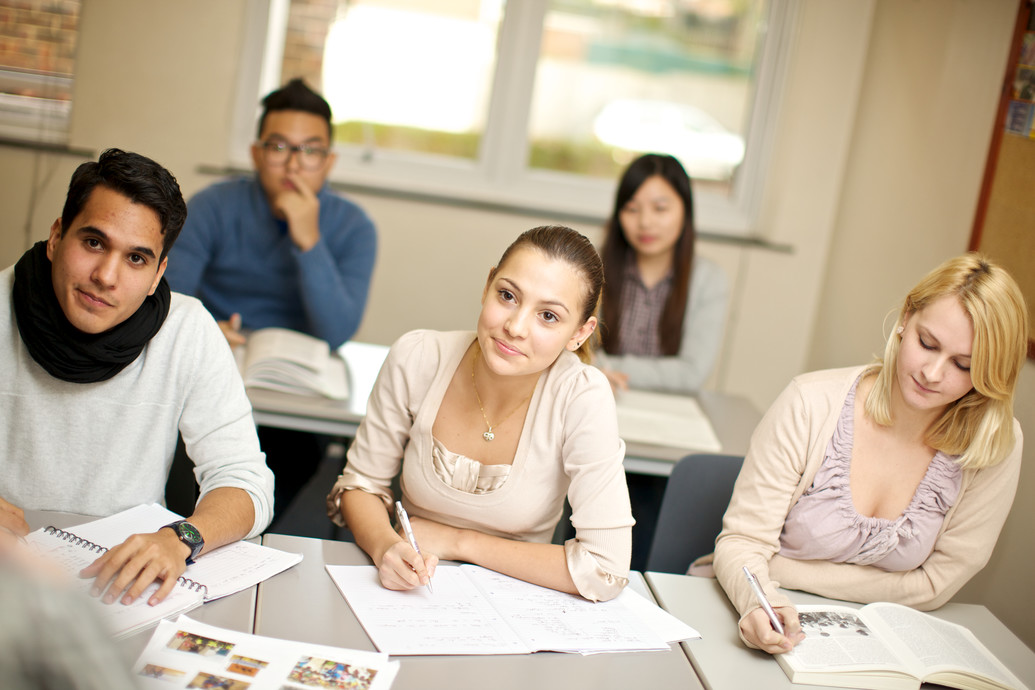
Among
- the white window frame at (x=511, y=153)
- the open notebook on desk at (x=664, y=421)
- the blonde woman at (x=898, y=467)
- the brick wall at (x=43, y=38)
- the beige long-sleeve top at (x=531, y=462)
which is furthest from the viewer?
the white window frame at (x=511, y=153)

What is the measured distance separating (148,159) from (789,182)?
10.2 feet

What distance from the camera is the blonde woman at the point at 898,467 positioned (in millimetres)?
1649

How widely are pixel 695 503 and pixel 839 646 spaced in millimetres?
538

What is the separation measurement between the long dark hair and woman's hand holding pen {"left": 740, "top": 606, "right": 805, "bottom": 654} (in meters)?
1.58

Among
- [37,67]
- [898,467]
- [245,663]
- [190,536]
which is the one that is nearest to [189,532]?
[190,536]

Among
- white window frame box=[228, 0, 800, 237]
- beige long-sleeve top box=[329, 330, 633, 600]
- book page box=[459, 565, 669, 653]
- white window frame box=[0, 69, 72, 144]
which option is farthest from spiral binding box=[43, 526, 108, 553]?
white window frame box=[0, 69, 72, 144]

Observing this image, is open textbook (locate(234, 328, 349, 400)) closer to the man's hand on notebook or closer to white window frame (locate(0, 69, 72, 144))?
the man's hand on notebook

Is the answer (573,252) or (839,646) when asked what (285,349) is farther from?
(839,646)

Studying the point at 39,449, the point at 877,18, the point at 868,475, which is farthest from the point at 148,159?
the point at 877,18

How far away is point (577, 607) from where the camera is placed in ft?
4.83

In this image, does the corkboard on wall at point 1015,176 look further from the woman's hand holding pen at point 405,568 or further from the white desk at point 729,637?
the woman's hand holding pen at point 405,568

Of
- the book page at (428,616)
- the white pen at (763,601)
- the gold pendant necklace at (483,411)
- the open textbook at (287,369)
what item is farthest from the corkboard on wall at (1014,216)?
the open textbook at (287,369)

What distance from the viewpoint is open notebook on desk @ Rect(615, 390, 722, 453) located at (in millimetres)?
2328

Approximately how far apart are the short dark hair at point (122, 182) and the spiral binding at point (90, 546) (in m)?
0.48
